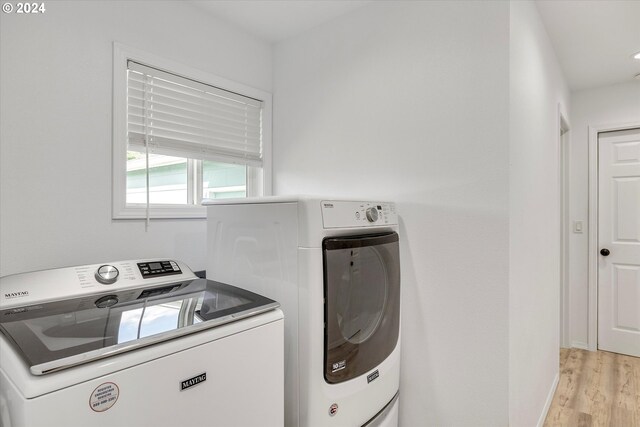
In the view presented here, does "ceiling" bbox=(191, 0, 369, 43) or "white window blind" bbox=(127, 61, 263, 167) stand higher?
"ceiling" bbox=(191, 0, 369, 43)

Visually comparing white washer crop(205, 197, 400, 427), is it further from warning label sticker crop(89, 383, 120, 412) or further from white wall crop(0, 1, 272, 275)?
warning label sticker crop(89, 383, 120, 412)

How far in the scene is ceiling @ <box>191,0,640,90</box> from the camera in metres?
1.88

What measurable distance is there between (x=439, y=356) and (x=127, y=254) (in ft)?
5.03

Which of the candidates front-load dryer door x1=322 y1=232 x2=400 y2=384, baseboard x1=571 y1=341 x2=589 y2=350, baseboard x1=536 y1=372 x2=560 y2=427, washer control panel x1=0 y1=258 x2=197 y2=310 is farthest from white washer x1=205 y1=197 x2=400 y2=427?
baseboard x1=571 y1=341 x2=589 y2=350

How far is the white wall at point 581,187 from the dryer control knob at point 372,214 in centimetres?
271

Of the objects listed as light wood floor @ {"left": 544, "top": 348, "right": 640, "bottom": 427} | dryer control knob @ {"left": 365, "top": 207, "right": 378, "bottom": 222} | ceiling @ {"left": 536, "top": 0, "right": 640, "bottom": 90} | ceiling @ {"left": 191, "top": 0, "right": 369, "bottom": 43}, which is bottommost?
light wood floor @ {"left": 544, "top": 348, "right": 640, "bottom": 427}

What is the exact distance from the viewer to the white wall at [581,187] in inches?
122

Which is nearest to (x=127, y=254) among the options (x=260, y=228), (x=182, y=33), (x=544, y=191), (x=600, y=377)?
(x=260, y=228)

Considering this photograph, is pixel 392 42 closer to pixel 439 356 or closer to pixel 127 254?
pixel 439 356

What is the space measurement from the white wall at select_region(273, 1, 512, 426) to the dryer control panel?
8.3 inches

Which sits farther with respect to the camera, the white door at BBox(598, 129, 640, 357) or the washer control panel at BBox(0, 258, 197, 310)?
the white door at BBox(598, 129, 640, 357)

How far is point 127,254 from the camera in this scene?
65.2 inches

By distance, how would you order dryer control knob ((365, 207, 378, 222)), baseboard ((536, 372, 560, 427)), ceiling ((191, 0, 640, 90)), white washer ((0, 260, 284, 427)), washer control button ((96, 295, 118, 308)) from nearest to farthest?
white washer ((0, 260, 284, 427))
washer control button ((96, 295, 118, 308))
dryer control knob ((365, 207, 378, 222))
ceiling ((191, 0, 640, 90))
baseboard ((536, 372, 560, 427))

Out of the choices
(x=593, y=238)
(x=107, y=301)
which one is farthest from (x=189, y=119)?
(x=593, y=238)
